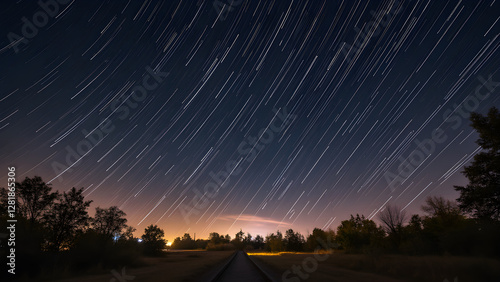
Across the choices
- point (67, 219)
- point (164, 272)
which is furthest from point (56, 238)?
point (164, 272)

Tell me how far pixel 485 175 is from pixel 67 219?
41.8 metres

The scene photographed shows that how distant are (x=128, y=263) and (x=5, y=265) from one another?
10.7m

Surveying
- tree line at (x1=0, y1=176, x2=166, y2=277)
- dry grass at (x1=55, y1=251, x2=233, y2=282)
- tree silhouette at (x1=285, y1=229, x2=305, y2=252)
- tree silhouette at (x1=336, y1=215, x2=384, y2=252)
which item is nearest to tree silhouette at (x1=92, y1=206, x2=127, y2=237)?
tree line at (x1=0, y1=176, x2=166, y2=277)

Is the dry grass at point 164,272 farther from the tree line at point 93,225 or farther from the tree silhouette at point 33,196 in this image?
the tree silhouette at point 33,196

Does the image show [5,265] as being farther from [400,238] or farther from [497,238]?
[400,238]

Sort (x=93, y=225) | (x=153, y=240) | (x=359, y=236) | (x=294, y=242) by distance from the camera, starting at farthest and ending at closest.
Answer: (x=294, y=242) < (x=359, y=236) < (x=153, y=240) < (x=93, y=225)

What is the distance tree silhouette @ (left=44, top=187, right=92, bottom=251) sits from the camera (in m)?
26.6

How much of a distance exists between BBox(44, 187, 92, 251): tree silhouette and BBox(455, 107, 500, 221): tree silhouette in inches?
1528

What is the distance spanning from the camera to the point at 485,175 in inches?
885

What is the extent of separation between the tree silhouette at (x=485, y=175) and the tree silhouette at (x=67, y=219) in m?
38.8

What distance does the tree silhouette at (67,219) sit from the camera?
26.6 meters

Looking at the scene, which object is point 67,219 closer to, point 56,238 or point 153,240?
point 56,238

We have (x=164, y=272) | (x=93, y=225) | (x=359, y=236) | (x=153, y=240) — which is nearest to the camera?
(x=164, y=272)

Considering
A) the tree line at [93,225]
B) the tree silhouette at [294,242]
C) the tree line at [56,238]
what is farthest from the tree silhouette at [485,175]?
the tree silhouette at [294,242]
